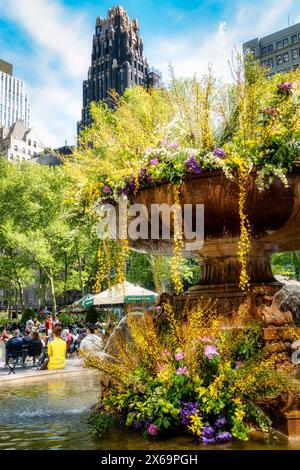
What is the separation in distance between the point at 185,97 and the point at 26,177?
35626mm

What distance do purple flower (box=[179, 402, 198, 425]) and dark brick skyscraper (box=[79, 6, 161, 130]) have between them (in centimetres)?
11020

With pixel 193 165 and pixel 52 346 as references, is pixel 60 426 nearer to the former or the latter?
pixel 193 165

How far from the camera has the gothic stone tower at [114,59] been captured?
11150 cm

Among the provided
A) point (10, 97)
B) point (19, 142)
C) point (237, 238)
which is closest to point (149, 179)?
point (237, 238)

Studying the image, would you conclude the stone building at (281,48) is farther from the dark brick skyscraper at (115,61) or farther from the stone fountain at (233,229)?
the stone fountain at (233,229)

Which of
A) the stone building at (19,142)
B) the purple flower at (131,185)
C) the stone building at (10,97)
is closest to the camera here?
the purple flower at (131,185)

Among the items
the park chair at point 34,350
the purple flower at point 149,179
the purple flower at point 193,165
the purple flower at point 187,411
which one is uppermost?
the purple flower at point 193,165

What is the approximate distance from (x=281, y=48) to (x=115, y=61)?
149ft

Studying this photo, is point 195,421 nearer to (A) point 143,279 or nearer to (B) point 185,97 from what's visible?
(B) point 185,97

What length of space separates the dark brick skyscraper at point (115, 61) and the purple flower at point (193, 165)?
108351mm

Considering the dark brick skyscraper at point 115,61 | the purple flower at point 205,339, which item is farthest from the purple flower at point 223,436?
the dark brick skyscraper at point 115,61

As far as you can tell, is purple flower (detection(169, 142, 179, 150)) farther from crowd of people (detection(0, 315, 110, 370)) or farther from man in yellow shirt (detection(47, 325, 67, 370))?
man in yellow shirt (detection(47, 325, 67, 370))

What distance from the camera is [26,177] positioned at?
3966 centimetres
